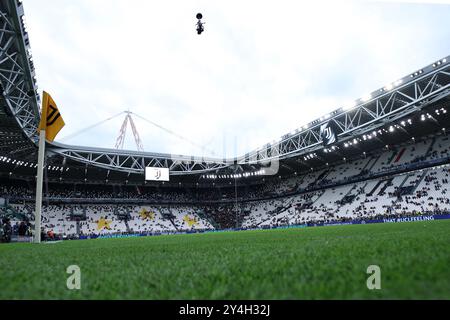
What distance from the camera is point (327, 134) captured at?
125 ft

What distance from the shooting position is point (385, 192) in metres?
40.3

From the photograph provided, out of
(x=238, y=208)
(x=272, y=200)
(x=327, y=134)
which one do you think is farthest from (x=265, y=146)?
(x=238, y=208)

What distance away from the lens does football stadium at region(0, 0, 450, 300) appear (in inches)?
92.1

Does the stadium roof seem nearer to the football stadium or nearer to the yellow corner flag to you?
the football stadium

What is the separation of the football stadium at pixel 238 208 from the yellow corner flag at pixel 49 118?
6cm

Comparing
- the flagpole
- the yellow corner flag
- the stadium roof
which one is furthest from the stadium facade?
the flagpole

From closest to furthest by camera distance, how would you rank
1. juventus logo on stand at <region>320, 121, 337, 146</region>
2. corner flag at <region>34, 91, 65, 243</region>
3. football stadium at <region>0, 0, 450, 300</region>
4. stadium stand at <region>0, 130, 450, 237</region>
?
football stadium at <region>0, 0, 450, 300</region> → corner flag at <region>34, 91, 65, 243</region> → juventus logo on stand at <region>320, 121, 337, 146</region> → stadium stand at <region>0, 130, 450, 237</region>

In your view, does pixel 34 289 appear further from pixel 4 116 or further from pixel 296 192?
pixel 296 192

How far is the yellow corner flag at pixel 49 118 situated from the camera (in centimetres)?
1265

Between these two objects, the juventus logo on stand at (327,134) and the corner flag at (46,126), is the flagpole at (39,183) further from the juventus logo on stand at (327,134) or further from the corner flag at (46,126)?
the juventus logo on stand at (327,134)

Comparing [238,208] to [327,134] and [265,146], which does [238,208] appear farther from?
[327,134]

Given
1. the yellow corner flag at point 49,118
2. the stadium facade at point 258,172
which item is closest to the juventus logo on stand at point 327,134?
the stadium facade at point 258,172

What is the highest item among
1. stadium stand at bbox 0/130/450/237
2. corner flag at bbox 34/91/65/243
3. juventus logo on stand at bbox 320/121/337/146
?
juventus logo on stand at bbox 320/121/337/146

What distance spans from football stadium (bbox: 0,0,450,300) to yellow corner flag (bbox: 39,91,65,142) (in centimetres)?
6
